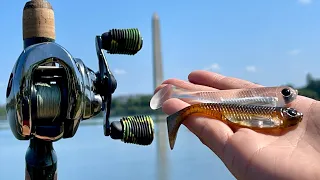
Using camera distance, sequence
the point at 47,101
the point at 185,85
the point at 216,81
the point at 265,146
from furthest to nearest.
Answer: the point at 216,81
the point at 185,85
the point at 265,146
the point at 47,101

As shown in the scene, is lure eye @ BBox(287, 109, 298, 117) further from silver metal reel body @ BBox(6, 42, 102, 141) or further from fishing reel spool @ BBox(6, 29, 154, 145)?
silver metal reel body @ BBox(6, 42, 102, 141)

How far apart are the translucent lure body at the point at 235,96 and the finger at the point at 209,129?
52 millimetres

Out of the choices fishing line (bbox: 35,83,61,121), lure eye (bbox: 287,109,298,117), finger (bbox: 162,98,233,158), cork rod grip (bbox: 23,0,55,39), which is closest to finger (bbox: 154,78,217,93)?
finger (bbox: 162,98,233,158)

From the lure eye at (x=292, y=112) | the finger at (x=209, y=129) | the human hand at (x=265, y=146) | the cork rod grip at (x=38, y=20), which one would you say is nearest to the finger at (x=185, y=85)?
the human hand at (x=265, y=146)

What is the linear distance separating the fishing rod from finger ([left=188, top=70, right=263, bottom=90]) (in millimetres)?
455

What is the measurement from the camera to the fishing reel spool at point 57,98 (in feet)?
3.13

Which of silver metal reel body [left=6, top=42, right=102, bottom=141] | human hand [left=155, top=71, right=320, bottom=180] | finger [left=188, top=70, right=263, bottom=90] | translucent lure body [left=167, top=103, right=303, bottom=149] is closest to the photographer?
silver metal reel body [left=6, top=42, right=102, bottom=141]

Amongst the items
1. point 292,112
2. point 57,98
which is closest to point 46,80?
point 57,98

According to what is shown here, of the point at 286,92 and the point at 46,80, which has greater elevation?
the point at 46,80

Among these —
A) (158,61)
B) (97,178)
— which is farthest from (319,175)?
(158,61)

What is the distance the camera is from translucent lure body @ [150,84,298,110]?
1371mm

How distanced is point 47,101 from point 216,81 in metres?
0.76

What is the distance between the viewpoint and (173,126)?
1.23 meters

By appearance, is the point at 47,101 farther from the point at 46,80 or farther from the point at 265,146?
the point at 265,146
